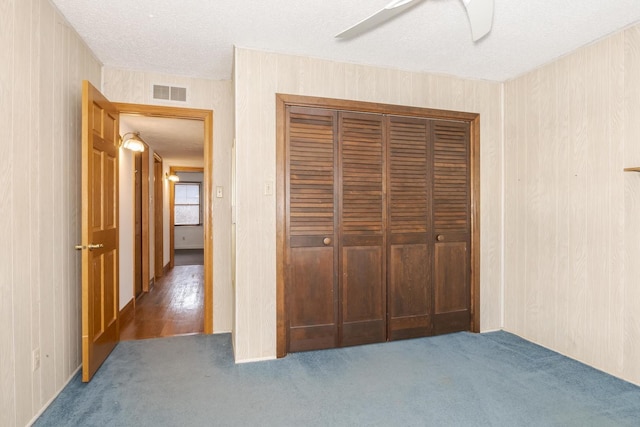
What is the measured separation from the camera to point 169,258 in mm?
7570

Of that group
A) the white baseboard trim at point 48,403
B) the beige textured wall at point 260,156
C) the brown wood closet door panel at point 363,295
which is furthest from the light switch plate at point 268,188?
the white baseboard trim at point 48,403

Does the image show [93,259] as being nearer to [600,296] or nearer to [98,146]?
[98,146]

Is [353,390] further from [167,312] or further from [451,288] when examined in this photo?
[167,312]

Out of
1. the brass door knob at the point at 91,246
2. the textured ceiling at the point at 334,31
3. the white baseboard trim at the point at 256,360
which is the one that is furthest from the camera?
the white baseboard trim at the point at 256,360

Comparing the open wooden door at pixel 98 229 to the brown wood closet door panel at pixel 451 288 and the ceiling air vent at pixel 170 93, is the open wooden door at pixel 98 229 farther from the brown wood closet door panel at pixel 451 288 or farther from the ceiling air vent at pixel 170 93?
the brown wood closet door panel at pixel 451 288

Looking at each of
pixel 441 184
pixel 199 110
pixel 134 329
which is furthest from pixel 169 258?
pixel 441 184

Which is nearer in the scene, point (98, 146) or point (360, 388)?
point (360, 388)

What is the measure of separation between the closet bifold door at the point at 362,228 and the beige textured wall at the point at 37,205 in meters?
1.98

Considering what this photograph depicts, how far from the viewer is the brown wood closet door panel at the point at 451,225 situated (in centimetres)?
327

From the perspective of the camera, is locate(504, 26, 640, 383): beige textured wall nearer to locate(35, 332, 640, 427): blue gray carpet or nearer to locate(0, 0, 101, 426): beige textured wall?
locate(35, 332, 640, 427): blue gray carpet

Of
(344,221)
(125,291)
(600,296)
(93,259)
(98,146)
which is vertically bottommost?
(125,291)

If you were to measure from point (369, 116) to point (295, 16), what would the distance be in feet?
3.43

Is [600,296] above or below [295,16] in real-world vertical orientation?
below

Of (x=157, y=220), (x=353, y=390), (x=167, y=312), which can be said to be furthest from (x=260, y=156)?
(x=157, y=220)
